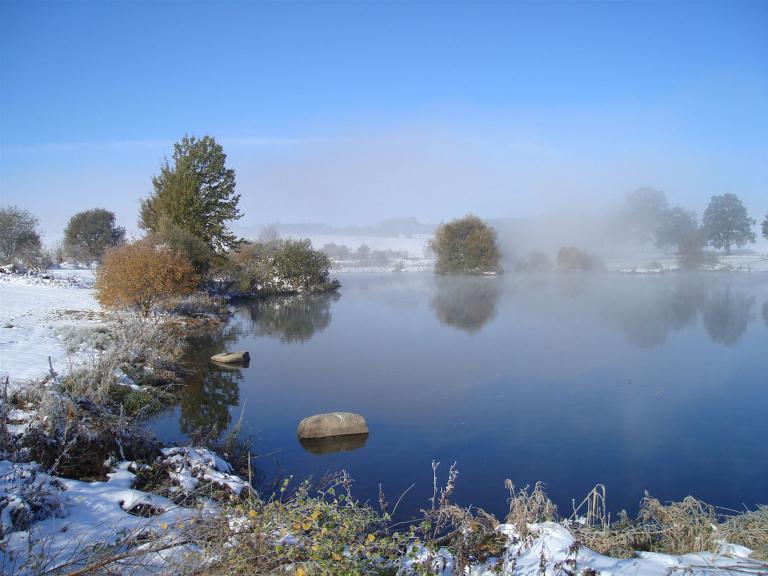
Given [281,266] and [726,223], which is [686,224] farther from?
[281,266]

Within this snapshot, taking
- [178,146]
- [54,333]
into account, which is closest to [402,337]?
[54,333]

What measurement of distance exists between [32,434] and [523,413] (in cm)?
730

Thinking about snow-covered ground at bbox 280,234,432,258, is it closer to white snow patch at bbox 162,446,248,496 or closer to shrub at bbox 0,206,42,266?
shrub at bbox 0,206,42,266

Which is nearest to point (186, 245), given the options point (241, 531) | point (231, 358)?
point (231, 358)

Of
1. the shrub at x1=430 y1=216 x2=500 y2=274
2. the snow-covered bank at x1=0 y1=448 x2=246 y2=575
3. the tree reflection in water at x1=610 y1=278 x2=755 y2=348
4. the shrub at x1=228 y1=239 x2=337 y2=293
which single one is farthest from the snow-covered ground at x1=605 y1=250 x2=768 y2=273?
the snow-covered bank at x1=0 y1=448 x2=246 y2=575

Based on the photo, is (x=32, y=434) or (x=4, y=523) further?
(x=32, y=434)

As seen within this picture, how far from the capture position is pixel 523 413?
9.12 metres

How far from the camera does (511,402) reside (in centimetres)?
977

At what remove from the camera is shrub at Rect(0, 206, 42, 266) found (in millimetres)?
28500

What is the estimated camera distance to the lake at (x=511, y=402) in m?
6.66

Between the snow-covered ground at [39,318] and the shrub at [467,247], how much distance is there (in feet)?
112

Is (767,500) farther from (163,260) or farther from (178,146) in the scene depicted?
(178,146)

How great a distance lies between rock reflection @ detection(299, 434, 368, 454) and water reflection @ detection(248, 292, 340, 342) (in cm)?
928

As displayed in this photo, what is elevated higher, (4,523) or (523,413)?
(4,523)
